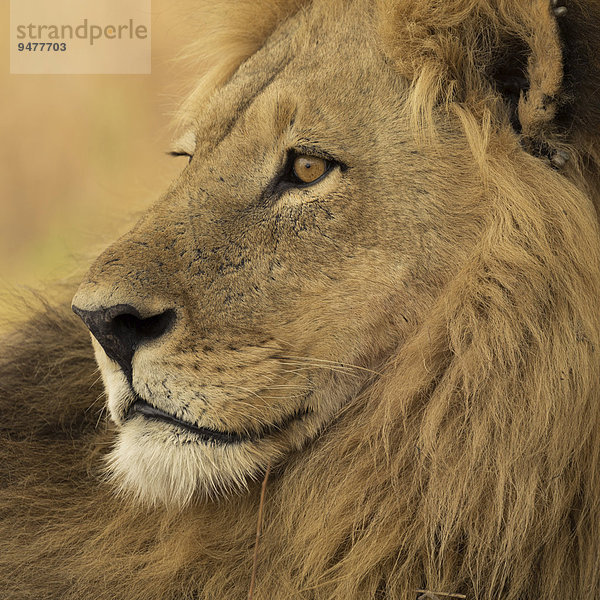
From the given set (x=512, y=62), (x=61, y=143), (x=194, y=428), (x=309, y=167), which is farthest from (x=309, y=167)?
(x=61, y=143)

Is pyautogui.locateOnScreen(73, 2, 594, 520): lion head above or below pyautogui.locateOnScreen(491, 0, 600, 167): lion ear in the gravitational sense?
below

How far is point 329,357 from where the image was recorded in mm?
2357

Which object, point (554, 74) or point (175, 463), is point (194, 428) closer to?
point (175, 463)

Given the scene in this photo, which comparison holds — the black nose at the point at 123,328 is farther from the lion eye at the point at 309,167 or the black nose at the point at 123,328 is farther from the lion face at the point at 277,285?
the lion eye at the point at 309,167

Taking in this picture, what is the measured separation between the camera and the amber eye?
2459mm

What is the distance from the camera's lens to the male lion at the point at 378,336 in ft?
7.28

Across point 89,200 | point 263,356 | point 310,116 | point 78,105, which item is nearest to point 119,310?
point 263,356

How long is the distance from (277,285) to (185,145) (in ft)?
2.85

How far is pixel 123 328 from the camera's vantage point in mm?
2244

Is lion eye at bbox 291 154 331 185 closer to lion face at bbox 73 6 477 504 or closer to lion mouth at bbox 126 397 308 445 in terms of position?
lion face at bbox 73 6 477 504

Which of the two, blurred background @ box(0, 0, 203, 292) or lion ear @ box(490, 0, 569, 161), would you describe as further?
blurred background @ box(0, 0, 203, 292)

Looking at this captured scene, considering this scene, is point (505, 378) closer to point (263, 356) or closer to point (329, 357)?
point (329, 357)

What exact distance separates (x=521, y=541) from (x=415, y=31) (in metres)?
1.36

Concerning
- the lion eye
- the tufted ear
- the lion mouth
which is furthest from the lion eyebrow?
the lion mouth
